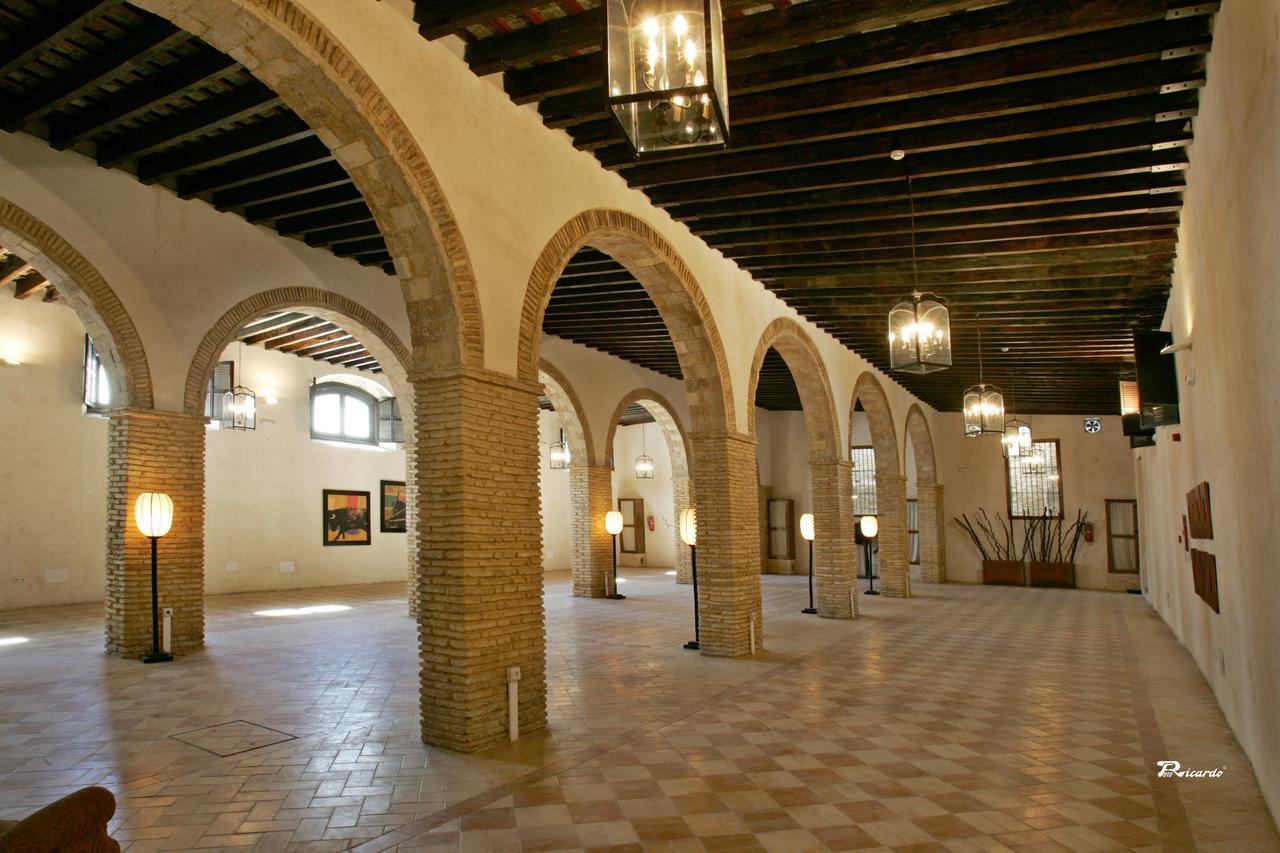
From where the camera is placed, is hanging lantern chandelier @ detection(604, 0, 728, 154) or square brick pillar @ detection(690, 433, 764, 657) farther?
square brick pillar @ detection(690, 433, 764, 657)

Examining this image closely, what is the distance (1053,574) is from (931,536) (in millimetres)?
2970

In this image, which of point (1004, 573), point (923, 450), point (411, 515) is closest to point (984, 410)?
point (411, 515)

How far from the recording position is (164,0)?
14.2ft

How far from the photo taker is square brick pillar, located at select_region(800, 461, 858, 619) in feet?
43.8

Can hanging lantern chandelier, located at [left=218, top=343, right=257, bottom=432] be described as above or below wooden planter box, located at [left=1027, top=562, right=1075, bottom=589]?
above

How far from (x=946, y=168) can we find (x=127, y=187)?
27.4 ft

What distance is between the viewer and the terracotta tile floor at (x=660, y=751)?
4465 mm

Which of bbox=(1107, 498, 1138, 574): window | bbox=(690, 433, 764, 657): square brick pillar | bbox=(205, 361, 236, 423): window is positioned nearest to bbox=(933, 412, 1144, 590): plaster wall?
bbox=(1107, 498, 1138, 574): window

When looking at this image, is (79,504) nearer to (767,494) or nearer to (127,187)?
(127,187)

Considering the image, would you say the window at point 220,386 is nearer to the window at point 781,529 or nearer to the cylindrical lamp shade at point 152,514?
the cylindrical lamp shade at point 152,514

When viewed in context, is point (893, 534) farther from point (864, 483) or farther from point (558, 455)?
point (558, 455)

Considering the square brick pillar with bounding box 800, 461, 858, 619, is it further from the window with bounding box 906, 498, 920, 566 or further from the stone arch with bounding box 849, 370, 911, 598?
the window with bounding box 906, 498, 920, 566

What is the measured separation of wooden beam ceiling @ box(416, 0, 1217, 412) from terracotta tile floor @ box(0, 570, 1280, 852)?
3996 millimetres

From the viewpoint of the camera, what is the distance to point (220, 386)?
16.8 m
